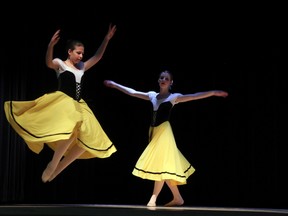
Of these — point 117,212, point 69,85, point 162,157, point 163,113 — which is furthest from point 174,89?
point 117,212

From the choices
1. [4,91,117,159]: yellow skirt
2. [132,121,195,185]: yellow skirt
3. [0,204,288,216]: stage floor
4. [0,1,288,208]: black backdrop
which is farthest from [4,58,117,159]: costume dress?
[0,1,288,208]: black backdrop

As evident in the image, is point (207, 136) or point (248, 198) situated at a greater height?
point (207, 136)

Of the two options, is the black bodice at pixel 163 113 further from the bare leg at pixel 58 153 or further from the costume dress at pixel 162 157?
the bare leg at pixel 58 153

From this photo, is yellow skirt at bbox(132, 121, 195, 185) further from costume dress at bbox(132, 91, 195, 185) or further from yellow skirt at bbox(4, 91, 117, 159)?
yellow skirt at bbox(4, 91, 117, 159)

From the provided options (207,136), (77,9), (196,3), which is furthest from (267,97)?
(77,9)

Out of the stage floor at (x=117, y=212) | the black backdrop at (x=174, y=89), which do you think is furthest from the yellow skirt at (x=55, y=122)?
the black backdrop at (x=174, y=89)

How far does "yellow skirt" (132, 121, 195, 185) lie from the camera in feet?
16.9

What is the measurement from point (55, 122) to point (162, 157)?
3.97 ft

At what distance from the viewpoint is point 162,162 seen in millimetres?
5219

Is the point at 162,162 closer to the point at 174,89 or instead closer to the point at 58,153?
the point at 58,153

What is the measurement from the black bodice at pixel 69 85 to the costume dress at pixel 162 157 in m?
0.98

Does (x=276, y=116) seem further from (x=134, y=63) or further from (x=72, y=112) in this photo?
(x=72, y=112)

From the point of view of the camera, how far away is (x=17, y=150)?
620cm

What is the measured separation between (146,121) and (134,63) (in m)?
0.70
